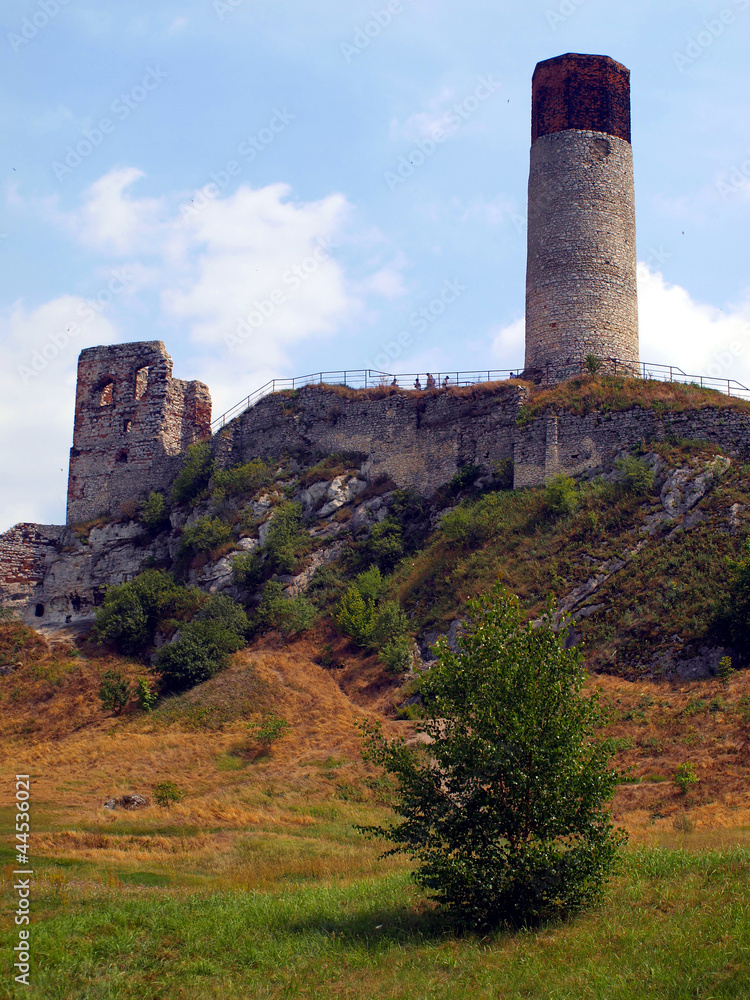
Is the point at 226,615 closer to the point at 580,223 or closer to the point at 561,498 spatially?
the point at 561,498

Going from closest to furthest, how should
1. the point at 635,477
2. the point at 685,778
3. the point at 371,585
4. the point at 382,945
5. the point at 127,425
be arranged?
the point at 382,945 < the point at 685,778 < the point at 635,477 < the point at 371,585 < the point at 127,425

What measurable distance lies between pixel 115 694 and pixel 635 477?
1530 centimetres

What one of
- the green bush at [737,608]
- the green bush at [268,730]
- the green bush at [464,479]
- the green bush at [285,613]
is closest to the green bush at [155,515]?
the green bush at [285,613]

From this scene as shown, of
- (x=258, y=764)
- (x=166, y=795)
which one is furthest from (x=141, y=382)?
(x=166, y=795)

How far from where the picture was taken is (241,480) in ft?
118

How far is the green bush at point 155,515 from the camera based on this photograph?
37.3 meters

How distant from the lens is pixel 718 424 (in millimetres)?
30125

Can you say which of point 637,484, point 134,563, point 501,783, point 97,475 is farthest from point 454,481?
point 501,783

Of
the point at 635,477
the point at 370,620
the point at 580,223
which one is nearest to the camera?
the point at 635,477

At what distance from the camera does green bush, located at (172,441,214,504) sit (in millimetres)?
37250

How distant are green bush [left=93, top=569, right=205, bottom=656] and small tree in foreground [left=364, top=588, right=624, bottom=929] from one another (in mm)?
18233

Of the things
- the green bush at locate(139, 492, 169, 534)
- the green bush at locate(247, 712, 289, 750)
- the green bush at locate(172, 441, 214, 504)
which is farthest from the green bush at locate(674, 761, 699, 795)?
the green bush at locate(139, 492, 169, 534)

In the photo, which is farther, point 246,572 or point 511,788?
point 246,572

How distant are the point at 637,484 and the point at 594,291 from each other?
28.7 ft
